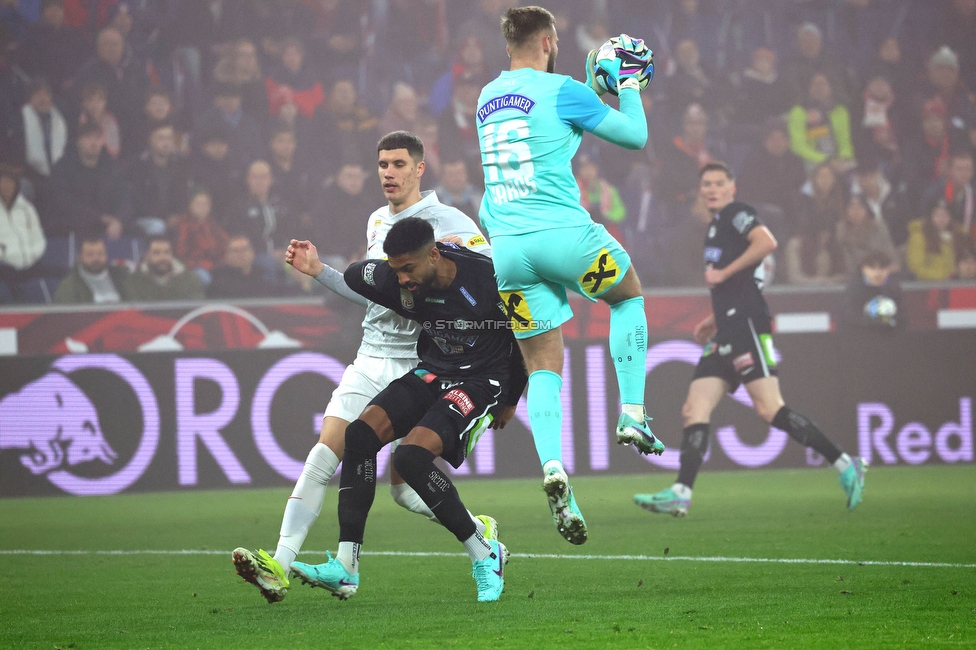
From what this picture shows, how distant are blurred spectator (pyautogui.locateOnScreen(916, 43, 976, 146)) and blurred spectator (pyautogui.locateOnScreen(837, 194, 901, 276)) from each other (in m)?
1.89

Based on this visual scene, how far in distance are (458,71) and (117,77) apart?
3.97 m

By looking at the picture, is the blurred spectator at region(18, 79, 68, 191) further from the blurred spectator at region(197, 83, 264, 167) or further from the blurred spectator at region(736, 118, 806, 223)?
the blurred spectator at region(736, 118, 806, 223)

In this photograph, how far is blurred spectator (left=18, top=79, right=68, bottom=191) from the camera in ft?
43.4

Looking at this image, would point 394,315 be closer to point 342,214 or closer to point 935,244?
point 342,214

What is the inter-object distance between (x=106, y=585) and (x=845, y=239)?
9.98 meters

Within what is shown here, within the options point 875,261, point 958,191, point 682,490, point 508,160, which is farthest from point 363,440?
point 958,191

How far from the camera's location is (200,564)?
682 centimetres

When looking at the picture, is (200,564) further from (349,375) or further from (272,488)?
(272,488)

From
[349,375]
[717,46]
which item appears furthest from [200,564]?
[717,46]

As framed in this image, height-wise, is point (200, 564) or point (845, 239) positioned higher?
point (845, 239)

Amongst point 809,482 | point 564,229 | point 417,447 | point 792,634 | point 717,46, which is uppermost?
point 717,46

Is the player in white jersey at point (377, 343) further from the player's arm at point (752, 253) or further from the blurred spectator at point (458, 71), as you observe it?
the blurred spectator at point (458, 71)

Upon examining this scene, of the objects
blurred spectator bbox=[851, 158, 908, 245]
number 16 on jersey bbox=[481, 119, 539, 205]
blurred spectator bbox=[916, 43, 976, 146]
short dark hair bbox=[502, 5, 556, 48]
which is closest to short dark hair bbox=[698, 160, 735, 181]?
short dark hair bbox=[502, 5, 556, 48]

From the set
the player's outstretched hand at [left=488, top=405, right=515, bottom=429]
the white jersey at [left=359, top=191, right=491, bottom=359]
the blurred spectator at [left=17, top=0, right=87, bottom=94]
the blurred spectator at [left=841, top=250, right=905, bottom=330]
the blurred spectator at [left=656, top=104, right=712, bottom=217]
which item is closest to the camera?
the player's outstretched hand at [left=488, top=405, right=515, bottom=429]
